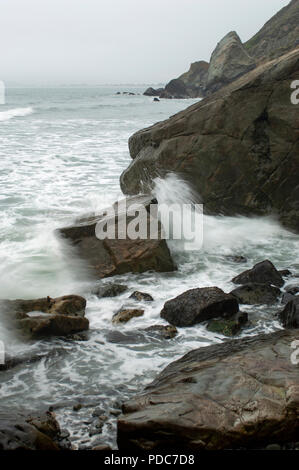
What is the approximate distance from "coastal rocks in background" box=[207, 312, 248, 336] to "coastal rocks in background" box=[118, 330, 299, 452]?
1.59 meters

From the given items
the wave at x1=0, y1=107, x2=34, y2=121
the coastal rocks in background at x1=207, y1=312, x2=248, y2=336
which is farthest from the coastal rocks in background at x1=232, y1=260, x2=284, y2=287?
the wave at x1=0, y1=107, x2=34, y2=121

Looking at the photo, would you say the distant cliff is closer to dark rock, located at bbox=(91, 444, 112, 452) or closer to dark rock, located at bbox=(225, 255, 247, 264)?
dark rock, located at bbox=(225, 255, 247, 264)

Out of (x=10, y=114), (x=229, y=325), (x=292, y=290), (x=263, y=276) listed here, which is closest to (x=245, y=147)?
(x=263, y=276)

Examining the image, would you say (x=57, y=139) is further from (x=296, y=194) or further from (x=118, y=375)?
(x=118, y=375)

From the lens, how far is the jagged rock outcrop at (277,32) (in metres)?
74.3

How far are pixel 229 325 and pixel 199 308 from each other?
439mm

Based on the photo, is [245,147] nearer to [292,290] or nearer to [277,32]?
[292,290]

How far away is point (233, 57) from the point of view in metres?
64.6

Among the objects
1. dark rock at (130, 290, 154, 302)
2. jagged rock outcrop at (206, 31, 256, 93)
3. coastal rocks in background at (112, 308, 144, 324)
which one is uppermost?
jagged rock outcrop at (206, 31, 256, 93)

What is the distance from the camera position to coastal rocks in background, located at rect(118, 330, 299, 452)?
128 inches

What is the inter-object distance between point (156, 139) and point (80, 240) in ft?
13.3

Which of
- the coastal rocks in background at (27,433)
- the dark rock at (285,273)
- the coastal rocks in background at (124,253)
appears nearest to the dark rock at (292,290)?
the dark rock at (285,273)

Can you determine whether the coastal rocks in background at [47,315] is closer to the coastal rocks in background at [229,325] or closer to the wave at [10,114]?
the coastal rocks in background at [229,325]
